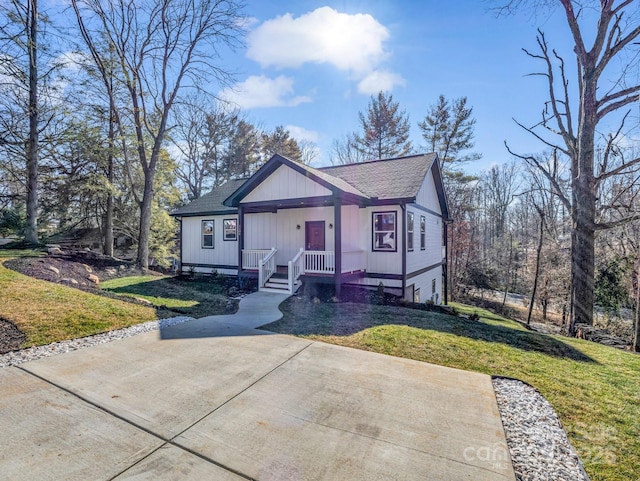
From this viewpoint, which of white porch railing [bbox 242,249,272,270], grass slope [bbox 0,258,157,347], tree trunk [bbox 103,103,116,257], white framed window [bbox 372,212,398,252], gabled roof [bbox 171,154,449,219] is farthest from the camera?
tree trunk [bbox 103,103,116,257]

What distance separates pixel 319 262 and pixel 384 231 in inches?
99.4

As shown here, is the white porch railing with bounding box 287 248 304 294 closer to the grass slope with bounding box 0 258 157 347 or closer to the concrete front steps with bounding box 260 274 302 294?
the concrete front steps with bounding box 260 274 302 294

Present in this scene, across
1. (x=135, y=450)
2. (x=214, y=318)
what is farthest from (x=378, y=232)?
(x=135, y=450)

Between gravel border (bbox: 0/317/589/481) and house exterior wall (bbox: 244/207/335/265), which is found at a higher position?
house exterior wall (bbox: 244/207/335/265)

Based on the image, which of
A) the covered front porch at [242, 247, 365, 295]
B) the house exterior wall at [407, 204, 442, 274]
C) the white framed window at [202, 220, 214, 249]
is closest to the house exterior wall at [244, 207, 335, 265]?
the covered front porch at [242, 247, 365, 295]

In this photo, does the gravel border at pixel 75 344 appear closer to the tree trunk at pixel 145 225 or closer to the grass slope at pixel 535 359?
the grass slope at pixel 535 359

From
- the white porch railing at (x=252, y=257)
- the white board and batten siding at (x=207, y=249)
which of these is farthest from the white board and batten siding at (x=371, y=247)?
the white board and batten siding at (x=207, y=249)

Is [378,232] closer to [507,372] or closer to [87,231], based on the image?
[507,372]

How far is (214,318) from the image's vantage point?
7543mm

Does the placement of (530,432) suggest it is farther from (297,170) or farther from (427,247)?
(427,247)

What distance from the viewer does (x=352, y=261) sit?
10.7m

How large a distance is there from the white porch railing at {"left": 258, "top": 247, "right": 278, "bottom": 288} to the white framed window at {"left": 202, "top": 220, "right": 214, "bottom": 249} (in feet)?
15.6

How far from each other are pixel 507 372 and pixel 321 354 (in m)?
2.84

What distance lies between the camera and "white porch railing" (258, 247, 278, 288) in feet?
36.9
